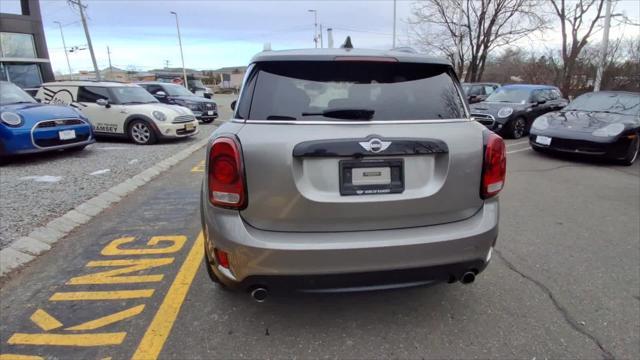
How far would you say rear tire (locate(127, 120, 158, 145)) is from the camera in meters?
9.84

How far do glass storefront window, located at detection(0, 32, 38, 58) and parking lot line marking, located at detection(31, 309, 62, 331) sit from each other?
18.9 meters

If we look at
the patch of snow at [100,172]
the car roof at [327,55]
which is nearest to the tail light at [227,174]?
the car roof at [327,55]

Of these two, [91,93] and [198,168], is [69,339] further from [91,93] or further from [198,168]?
[91,93]

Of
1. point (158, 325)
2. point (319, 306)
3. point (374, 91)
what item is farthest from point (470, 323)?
point (158, 325)

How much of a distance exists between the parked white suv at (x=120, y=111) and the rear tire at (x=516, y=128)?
30.0 feet

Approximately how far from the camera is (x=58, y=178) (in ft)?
19.7

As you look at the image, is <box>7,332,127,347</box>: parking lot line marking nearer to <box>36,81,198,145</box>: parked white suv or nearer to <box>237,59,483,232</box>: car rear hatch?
<box>237,59,483,232</box>: car rear hatch

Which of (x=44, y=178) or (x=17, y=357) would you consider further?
(x=44, y=178)

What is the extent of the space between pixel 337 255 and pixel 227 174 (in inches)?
29.2

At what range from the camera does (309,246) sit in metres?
2.04

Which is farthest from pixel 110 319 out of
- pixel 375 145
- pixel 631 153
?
pixel 631 153

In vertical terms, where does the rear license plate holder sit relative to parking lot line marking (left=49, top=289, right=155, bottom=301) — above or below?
above

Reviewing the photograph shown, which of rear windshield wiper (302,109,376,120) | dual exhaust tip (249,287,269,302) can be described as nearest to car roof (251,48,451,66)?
rear windshield wiper (302,109,376,120)

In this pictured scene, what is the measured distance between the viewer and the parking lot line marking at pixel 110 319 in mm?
2525
